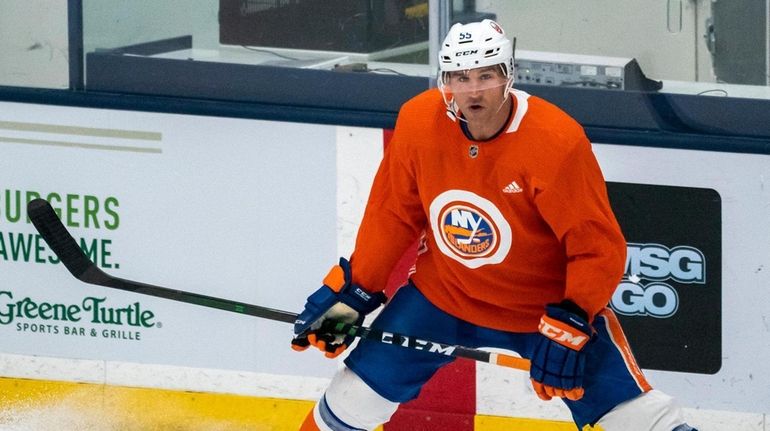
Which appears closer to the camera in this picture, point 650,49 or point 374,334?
point 374,334

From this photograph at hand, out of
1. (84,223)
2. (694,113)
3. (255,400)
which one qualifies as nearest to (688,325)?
(694,113)

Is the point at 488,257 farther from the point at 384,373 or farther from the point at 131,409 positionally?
the point at 131,409

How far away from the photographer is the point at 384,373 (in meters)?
3.45

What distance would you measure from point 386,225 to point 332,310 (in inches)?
9.3

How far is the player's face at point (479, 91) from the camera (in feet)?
10.5

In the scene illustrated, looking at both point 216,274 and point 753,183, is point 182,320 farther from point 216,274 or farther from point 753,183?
point 753,183

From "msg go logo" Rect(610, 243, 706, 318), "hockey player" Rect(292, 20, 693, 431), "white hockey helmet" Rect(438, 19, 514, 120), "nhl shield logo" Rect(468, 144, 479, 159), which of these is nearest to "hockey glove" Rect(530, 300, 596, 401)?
"hockey player" Rect(292, 20, 693, 431)

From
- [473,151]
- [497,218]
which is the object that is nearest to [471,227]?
[497,218]

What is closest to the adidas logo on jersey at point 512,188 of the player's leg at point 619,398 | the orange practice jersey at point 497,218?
the orange practice jersey at point 497,218

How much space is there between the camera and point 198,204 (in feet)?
13.9

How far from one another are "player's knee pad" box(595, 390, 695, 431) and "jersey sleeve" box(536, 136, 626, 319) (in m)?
0.21

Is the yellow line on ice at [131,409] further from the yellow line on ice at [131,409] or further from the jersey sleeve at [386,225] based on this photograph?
the jersey sleeve at [386,225]

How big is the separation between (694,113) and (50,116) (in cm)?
174

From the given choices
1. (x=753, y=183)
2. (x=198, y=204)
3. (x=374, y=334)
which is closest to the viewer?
(x=374, y=334)
